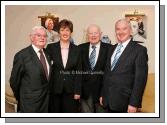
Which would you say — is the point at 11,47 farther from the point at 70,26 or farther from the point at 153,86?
the point at 153,86

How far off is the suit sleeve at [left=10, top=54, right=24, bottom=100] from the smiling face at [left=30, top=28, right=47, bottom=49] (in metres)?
0.19

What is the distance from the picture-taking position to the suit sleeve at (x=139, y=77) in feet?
10.3

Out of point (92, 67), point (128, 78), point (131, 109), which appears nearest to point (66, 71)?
point (92, 67)

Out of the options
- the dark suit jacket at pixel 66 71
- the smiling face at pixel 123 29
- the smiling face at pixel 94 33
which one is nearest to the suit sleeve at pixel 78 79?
the dark suit jacket at pixel 66 71

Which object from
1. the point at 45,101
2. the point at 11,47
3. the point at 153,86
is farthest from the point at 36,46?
the point at 153,86

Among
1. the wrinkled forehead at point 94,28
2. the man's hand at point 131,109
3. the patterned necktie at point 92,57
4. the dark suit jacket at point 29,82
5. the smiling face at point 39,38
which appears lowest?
the man's hand at point 131,109

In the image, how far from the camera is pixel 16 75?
322 cm

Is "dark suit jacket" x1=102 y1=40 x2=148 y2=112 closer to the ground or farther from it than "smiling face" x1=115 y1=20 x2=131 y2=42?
closer to the ground

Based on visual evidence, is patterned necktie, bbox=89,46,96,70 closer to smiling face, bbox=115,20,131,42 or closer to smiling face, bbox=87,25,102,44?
smiling face, bbox=87,25,102,44

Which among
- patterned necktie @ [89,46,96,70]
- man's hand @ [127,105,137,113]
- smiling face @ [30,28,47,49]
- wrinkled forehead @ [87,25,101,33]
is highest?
wrinkled forehead @ [87,25,101,33]

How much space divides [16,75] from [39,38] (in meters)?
0.39

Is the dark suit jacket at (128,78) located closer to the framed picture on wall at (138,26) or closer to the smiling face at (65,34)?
the framed picture on wall at (138,26)

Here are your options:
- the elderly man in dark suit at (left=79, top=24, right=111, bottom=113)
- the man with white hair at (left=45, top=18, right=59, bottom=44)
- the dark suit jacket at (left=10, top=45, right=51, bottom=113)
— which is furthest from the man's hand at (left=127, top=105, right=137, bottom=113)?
the man with white hair at (left=45, top=18, right=59, bottom=44)

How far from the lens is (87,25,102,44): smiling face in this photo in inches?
127
